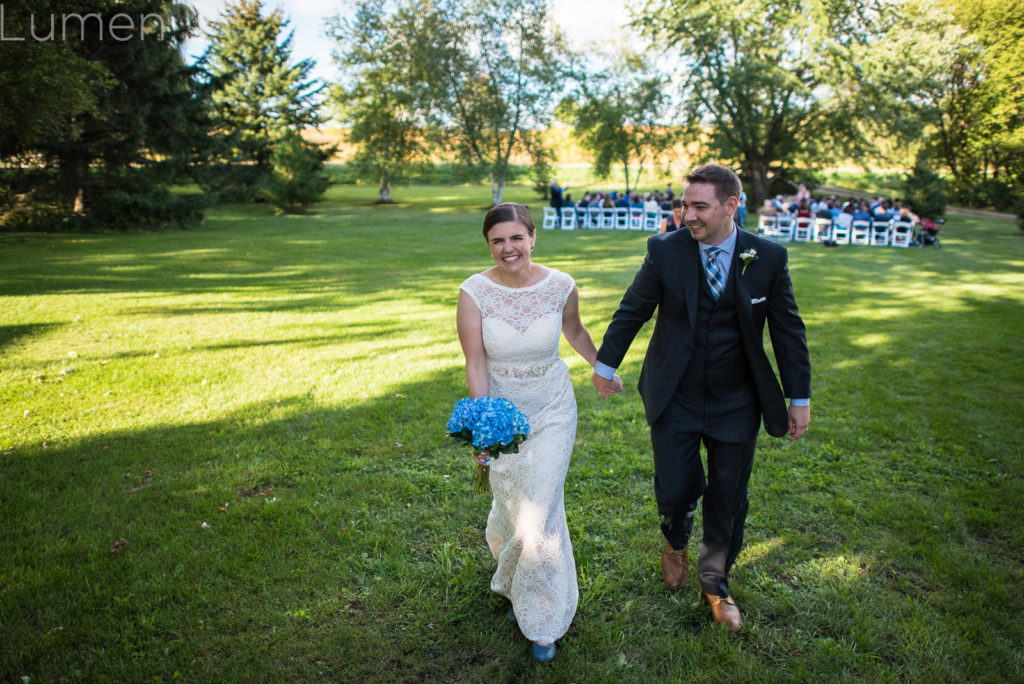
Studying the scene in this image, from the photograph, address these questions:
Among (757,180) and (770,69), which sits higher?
(770,69)

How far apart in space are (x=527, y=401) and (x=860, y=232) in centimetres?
2259

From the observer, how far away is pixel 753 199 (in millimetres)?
36781

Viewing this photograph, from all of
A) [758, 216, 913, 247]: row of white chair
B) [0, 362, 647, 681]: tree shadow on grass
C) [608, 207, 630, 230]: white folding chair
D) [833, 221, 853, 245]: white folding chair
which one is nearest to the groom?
[0, 362, 647, 681]: tree shadow on grass

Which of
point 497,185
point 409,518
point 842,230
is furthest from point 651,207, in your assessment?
point 409,518

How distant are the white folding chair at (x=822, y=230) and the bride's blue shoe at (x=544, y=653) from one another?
2154 centimetres

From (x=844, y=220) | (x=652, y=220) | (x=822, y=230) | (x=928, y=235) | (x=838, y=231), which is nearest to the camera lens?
(x=928, y=235)

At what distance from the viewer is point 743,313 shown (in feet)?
10.4

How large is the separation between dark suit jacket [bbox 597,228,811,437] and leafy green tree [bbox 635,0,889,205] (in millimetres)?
33408

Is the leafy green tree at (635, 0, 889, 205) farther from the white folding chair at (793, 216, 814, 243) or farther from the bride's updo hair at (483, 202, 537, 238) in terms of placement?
the bride's updo hair at (483, 202, 537, 238)

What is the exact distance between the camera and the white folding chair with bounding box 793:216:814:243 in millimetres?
22609

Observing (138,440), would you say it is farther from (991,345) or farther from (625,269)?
(625,269)

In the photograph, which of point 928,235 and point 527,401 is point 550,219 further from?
point 527,401

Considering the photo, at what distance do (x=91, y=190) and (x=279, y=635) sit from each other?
25035mm

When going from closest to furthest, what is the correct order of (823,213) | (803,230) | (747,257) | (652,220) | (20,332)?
(747,257) → (20,332) → (823,213) → (803,230) → (652,220)
